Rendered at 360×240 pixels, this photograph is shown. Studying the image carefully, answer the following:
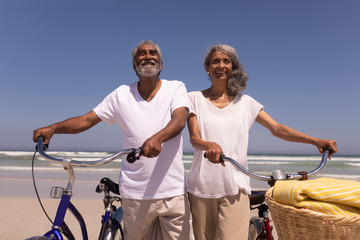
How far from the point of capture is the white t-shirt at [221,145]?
204cm

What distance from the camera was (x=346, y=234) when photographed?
44.2 inches

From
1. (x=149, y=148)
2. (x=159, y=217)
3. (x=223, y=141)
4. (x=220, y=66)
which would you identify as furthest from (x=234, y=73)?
(x=159, y=217)

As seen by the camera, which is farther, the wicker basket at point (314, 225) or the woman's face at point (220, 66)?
the woman's face at point (220, 66)

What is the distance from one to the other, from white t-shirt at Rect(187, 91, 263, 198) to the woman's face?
21 centimetres

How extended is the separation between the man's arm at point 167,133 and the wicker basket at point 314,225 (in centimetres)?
64

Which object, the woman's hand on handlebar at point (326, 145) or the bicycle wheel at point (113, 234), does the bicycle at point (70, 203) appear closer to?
the bicycle wheel at point (113, 234)

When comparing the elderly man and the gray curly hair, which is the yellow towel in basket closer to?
the elderly man

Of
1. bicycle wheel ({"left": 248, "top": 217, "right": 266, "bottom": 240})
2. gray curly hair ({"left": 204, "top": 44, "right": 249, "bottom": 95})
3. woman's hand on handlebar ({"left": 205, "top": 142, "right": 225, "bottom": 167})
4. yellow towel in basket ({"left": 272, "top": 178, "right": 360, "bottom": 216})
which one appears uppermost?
gray curly hair ({"left": 204, "top": 44, "right": 249, "bottom": 95})

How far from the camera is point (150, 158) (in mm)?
1998

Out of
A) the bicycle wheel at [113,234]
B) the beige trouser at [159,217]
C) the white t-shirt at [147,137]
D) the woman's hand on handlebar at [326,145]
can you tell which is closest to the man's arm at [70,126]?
the white t-shirt at [147,137]

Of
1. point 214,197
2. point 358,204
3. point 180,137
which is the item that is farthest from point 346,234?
→ point 180,137

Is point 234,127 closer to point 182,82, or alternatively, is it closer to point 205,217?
point 182,82

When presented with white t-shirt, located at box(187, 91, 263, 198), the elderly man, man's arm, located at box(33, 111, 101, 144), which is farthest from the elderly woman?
man's arm, located at box(33, 111, 101, 144)

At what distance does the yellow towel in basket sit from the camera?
44.3 inches
